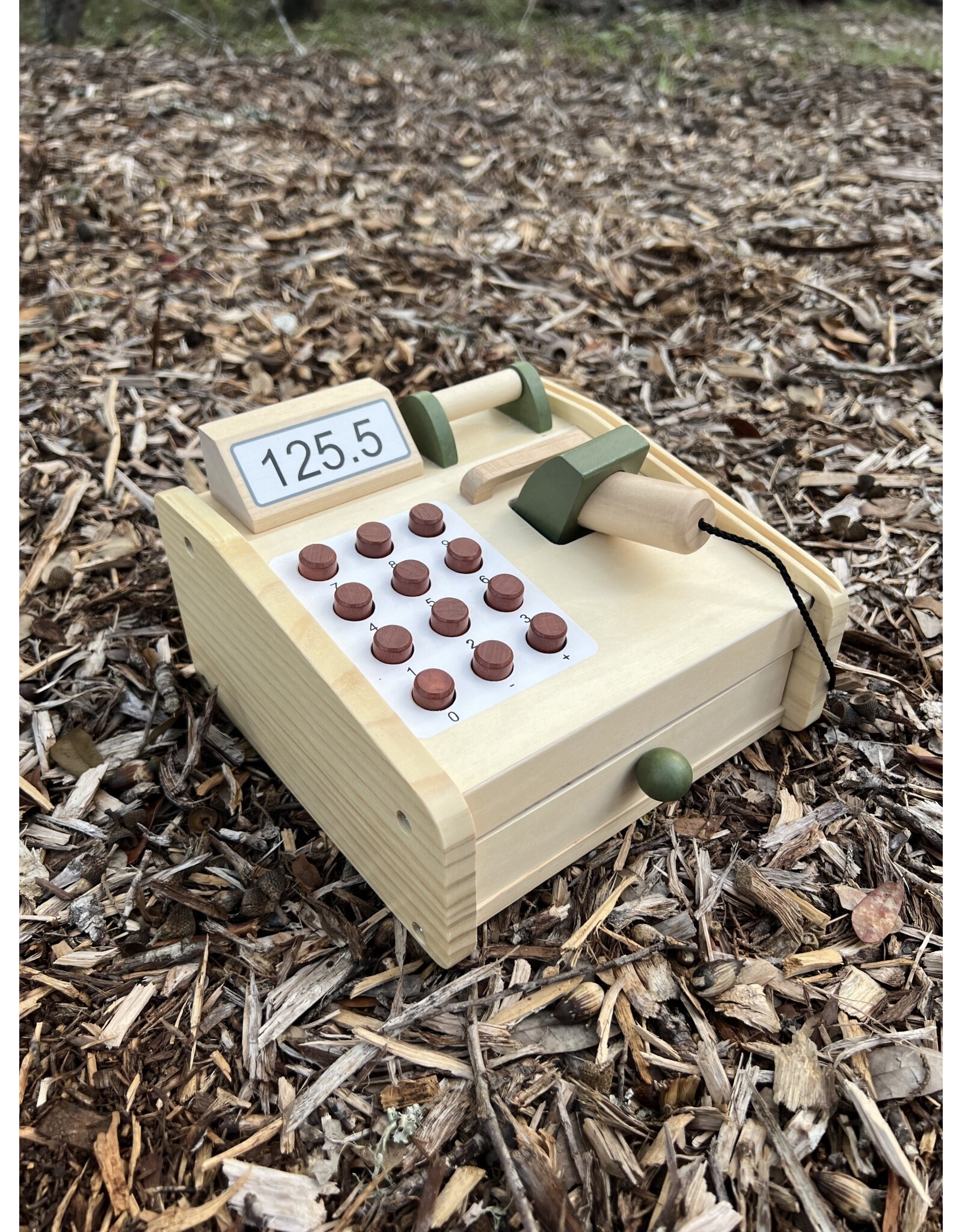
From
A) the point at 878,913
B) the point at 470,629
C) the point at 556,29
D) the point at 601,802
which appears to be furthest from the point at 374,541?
the point at 556,29

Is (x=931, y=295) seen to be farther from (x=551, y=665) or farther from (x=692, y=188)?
(x=551, y=665)

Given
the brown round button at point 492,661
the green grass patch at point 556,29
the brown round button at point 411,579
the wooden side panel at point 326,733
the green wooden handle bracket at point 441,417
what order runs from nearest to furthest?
the wooden side panel at point 326,733
the brown round button at point 492,661
the brown round button at point 411,579
the green wooden handle bracket at point 441,417
the green grass patch at point 556,29

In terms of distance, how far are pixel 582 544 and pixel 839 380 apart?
1235 millimetres

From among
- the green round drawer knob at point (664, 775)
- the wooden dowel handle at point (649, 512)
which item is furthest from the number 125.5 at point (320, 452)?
the green round drawer knob at point (664, 775)

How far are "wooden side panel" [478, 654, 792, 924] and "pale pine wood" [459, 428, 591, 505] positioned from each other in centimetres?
43

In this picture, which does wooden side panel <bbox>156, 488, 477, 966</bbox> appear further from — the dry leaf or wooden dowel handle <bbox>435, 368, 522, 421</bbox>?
the dry leaf

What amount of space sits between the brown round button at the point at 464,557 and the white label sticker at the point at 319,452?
0.22 m

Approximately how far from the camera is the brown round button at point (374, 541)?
131 centimetres

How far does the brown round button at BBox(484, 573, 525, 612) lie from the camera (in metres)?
1.26

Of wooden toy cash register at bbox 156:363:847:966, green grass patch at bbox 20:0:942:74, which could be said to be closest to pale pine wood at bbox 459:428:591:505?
wooden toy cash register at bbox 156:363:847:966

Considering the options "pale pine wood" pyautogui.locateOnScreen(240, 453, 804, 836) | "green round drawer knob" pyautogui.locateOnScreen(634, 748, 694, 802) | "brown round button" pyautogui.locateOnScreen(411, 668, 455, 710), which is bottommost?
"green round drawer knob" pyautogui.locateOnScreen(634, 748, 694, 802)

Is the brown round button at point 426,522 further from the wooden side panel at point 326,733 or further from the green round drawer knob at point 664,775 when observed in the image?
the green round drawer knob at point 664,775

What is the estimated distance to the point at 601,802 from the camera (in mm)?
1266

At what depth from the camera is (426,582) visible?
1281mm
